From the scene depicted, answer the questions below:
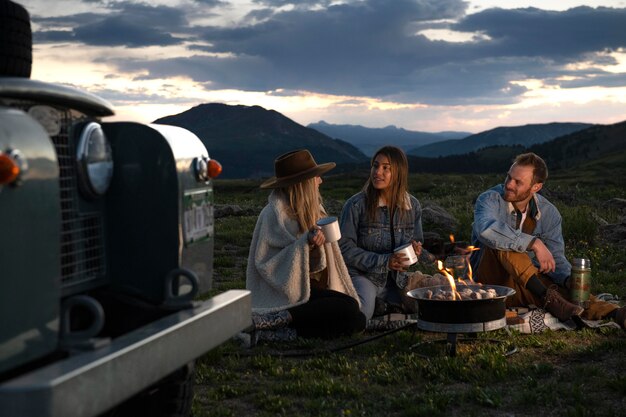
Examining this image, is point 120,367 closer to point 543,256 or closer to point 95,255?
point 95,255

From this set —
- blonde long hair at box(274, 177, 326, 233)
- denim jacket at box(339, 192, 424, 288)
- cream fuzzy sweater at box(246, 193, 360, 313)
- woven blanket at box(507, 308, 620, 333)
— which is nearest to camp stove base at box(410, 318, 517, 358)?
woven blanket at box(507, 308, 620, 333)

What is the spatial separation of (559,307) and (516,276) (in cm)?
50

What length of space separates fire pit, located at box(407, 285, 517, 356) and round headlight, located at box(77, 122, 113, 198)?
3.56m

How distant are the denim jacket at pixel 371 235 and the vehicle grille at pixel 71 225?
4615 mm

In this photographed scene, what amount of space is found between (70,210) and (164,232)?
59cm

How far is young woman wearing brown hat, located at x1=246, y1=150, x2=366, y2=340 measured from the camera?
26.4 ft

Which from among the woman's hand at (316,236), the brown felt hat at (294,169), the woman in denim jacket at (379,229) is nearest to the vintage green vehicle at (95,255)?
the woman's hand at (316,236)

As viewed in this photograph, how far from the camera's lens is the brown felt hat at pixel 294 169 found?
8133 mm

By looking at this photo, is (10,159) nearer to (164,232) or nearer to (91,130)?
(91,130)

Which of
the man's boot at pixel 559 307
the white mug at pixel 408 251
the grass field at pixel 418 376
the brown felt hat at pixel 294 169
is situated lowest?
the grass field at pixel 418 376

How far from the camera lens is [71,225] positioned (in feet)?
14.1

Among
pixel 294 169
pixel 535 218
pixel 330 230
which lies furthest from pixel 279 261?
pixel 535 218

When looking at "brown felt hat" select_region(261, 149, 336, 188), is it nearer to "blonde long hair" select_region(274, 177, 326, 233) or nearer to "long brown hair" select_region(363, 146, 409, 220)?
"blonde long hair" select_region(274, 177, 326, 233)

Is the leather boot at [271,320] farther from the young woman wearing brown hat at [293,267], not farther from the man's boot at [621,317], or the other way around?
the man's boot at [621,317]
